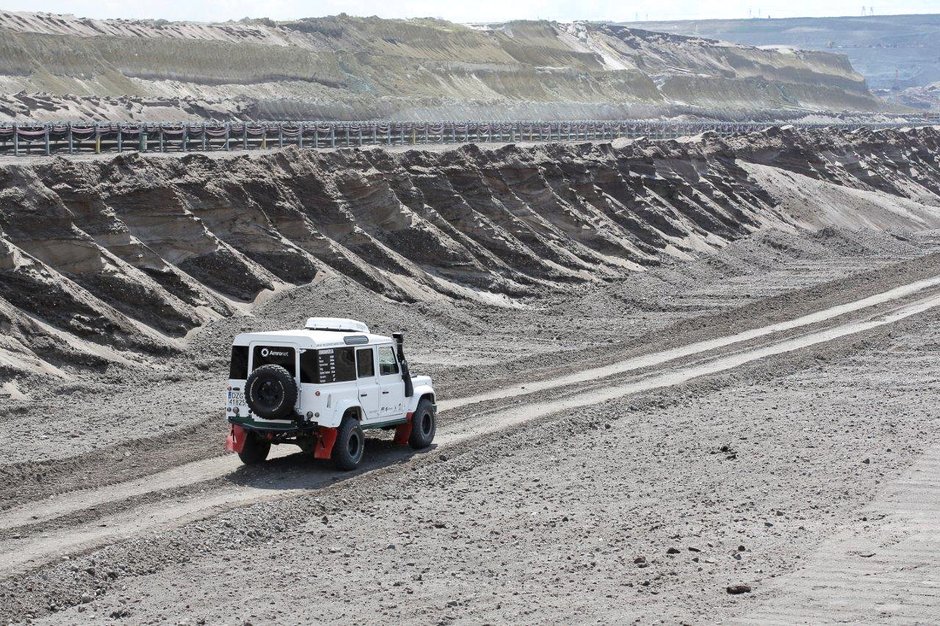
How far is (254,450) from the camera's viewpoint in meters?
20.2

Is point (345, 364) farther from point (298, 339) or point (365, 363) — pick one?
point (298, 339)

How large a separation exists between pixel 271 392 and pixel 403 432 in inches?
123

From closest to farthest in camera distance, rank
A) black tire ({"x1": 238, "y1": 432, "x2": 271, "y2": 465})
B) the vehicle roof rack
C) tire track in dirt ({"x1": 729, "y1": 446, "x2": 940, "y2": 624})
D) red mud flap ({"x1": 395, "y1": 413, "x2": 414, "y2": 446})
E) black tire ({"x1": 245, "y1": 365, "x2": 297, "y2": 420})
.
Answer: tire track in dirt ({"x1": 729, "y1": 446, "x2": 940, "y2": 624}), black tire ({"x1": 245, "y1": 365, "x2": 297, "y2": 420}), black tire ({"x1": 238, "y1": 432, "x2": 271, "y2": 465}), the vehicle roof rack, red mud flap ({"x1": 395, "y1": 413, "x2": 414, "y2": 446})

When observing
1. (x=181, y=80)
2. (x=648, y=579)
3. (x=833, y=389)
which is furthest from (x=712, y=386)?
(x=181, y=80)

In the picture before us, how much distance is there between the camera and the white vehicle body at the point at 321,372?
757 inches

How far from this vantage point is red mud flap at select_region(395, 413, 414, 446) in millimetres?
21422

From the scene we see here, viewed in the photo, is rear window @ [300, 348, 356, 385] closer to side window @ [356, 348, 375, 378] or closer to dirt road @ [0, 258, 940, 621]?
side window @ [356, 348, 375, 378]

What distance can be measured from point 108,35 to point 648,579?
106 metres

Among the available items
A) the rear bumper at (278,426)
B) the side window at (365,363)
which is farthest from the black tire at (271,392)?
the side window at (365,363)

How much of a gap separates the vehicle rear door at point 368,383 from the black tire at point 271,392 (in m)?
1.30

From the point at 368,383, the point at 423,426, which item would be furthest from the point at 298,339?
the point at 423,426

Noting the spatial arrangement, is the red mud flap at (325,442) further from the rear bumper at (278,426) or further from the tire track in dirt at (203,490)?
the tire track in dirt at (203,490)

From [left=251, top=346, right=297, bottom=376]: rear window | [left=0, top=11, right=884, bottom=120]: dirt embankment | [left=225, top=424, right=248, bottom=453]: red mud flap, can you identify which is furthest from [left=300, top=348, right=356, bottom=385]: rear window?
[left=0, top=11, right=884, bottom=120]: dirt embankment

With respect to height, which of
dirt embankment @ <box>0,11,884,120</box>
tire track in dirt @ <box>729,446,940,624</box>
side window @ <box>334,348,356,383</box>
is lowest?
tire track in dirt @ <box>729,446,940,624</box>
